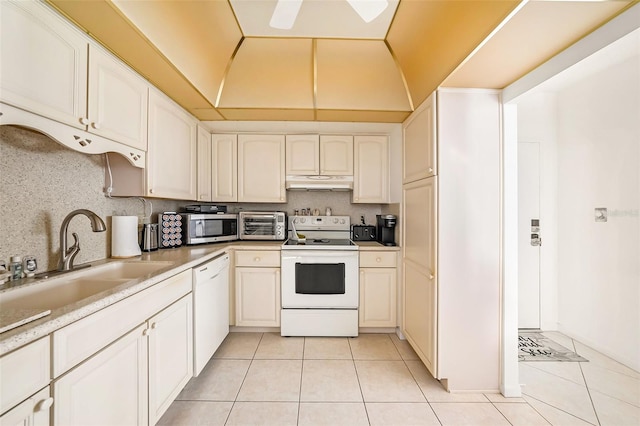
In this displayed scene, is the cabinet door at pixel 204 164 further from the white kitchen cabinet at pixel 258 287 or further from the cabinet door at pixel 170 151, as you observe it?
the white kitchen cabinet at pixel 258 287

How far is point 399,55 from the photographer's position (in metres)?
2.20

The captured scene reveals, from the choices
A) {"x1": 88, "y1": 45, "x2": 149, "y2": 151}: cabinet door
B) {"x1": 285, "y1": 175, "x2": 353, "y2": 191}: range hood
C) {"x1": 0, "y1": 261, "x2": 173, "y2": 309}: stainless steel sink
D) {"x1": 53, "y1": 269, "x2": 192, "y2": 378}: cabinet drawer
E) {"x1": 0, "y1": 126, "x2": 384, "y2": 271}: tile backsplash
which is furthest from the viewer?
{"x1": 285, "y1": 175, "x2": 353, "y2": 191}: range hood

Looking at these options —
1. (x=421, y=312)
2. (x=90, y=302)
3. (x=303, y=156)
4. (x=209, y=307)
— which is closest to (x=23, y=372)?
(x=90, y=302)

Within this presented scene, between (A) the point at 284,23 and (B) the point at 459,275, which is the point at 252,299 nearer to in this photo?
(B) the point at 459,275

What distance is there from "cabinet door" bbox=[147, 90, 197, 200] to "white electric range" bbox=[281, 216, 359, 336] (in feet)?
3.87

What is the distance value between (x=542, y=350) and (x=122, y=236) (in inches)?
149

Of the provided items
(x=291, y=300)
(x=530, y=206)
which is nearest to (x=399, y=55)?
(x=530, y=206)

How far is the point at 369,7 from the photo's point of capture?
6.19ft

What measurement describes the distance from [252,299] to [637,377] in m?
3.32

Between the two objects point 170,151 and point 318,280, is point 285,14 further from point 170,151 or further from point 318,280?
point 318,280

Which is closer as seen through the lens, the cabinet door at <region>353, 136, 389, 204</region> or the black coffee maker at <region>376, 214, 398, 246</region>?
the black coffee maker at <region>376, 214, 398, 246</region>

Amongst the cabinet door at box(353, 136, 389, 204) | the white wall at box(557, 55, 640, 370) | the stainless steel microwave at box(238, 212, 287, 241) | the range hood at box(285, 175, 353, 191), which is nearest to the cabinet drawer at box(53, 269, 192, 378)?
the stainless steel microwave at box(238, 212, 287, 241)

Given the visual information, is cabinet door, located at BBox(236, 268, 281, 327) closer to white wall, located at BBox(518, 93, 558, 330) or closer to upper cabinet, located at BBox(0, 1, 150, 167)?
upper cabinet, located at BBox(0, 1, 150, 167)

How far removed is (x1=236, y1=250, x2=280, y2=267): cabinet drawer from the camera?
2.73 meters
